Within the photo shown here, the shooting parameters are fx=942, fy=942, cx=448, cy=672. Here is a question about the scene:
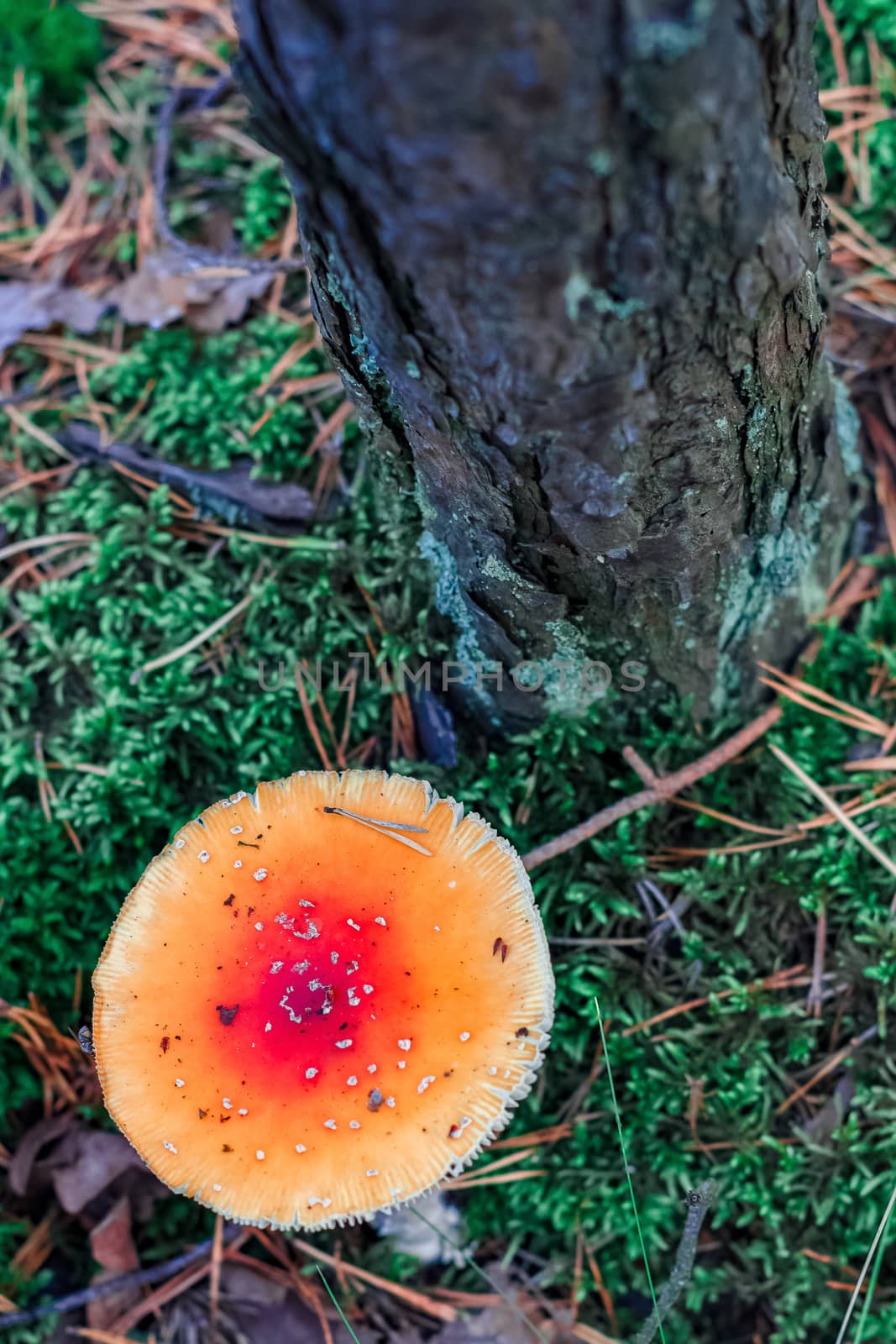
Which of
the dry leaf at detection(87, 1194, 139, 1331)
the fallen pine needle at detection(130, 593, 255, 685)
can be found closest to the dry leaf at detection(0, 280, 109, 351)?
the fallen pine needle at detection(130, 593, 255, 685)

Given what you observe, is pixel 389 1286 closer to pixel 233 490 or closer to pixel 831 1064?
pixel 831 1064

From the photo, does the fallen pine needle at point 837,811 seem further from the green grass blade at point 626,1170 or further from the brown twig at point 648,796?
the green grass blade at point 626,1170

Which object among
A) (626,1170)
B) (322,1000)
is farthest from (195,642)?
(626,1170)

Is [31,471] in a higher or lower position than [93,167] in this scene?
lower

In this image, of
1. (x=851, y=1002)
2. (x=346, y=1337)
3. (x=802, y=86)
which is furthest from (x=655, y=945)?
(x=802, y=86)

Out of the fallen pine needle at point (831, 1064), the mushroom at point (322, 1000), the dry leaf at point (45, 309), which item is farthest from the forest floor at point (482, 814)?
the mushroom at point (322, 1000)

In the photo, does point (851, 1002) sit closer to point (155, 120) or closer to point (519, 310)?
point (519, 310)
